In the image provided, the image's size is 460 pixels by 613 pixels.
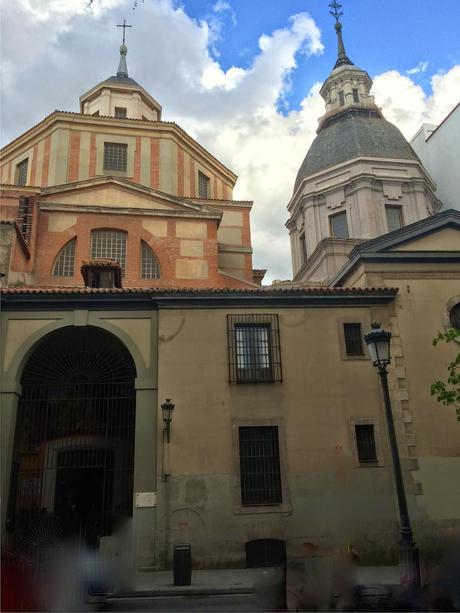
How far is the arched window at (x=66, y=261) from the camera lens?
23.0 meters

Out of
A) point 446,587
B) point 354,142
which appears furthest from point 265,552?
point 354,142

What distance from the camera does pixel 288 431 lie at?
14.5 m

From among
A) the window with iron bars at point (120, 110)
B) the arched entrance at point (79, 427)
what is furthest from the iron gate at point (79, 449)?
the window with iron bars at point (120, 110)

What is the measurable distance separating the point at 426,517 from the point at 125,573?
7881mm

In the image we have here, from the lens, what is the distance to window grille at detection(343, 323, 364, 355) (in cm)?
1558

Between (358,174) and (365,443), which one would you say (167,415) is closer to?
(365,443)

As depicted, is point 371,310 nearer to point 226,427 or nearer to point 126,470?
point 226,427

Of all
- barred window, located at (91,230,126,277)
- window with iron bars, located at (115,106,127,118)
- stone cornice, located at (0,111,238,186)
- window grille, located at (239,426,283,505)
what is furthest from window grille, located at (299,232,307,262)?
window grille, located at (239,426,283,505)

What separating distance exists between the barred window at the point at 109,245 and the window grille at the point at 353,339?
11135 millimetres

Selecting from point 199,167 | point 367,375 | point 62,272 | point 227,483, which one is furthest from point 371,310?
point 199,167

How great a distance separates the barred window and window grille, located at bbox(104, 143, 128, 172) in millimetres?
6771

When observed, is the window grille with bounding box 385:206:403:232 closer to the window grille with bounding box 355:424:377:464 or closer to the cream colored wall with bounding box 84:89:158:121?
the cream colored wall with bounding box 84:89:158:121

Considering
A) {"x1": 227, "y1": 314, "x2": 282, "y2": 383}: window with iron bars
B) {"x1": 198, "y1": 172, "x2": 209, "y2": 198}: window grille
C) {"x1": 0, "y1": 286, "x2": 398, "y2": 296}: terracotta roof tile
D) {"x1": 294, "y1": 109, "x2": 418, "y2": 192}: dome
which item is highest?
{"x1": 294, "y1": 109, "x2": 418, "y2": 192}: dome

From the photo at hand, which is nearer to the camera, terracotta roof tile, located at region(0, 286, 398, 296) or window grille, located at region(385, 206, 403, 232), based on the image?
terracotta roof tile, located at region(0, 286, 398, 296)
